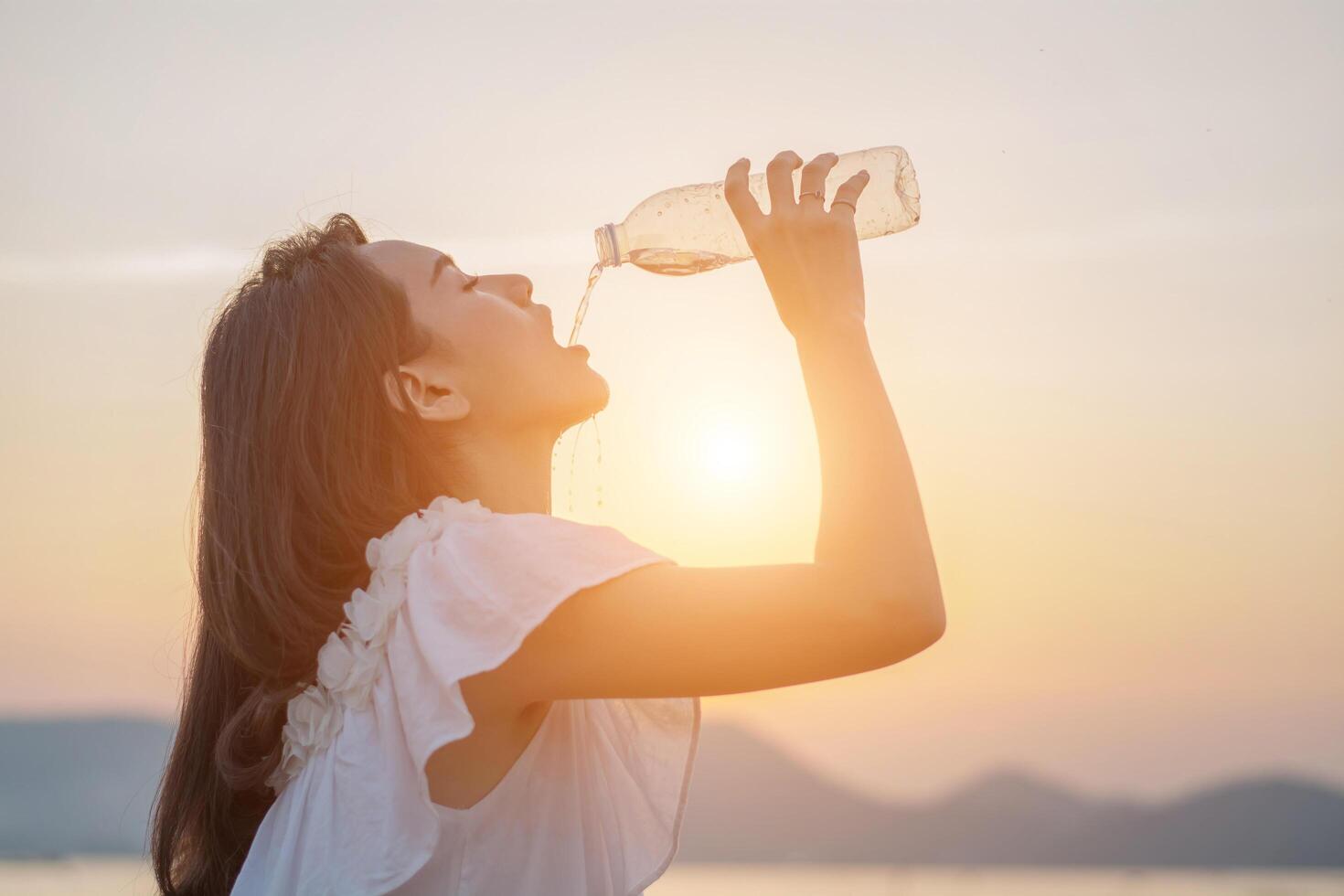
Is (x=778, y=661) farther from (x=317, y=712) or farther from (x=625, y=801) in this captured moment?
(x=317, y=712)

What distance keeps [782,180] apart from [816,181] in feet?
0.11

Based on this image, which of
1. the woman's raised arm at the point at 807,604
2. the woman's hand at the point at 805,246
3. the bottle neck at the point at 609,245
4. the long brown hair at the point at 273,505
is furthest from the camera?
the bottle neck at the point at 609,245

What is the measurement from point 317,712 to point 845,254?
691mm

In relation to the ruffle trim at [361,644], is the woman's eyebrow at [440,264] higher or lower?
higher

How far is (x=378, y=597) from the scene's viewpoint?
110 centimetres

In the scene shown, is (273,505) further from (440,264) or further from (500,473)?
(440,264)

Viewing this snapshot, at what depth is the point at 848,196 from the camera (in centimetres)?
109

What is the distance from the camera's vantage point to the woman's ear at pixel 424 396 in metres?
1.27

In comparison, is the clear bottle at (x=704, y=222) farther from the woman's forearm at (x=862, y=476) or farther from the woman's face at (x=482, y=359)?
the woman's forearm at (x=862, y=476)

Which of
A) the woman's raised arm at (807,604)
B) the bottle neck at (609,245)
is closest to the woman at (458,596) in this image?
the woman's raised arm at (807,604)

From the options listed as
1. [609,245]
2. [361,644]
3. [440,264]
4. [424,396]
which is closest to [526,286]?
[440,264]

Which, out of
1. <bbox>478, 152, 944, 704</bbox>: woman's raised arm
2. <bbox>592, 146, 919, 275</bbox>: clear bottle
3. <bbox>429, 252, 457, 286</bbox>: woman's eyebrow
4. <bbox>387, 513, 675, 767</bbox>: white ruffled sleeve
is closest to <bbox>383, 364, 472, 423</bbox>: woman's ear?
<bbox>429, 252, 457, 286</bbox>: woman's eyebrow

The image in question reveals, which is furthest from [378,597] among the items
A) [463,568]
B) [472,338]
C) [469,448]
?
[472,338]

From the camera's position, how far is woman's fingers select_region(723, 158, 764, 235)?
108 centimetres
